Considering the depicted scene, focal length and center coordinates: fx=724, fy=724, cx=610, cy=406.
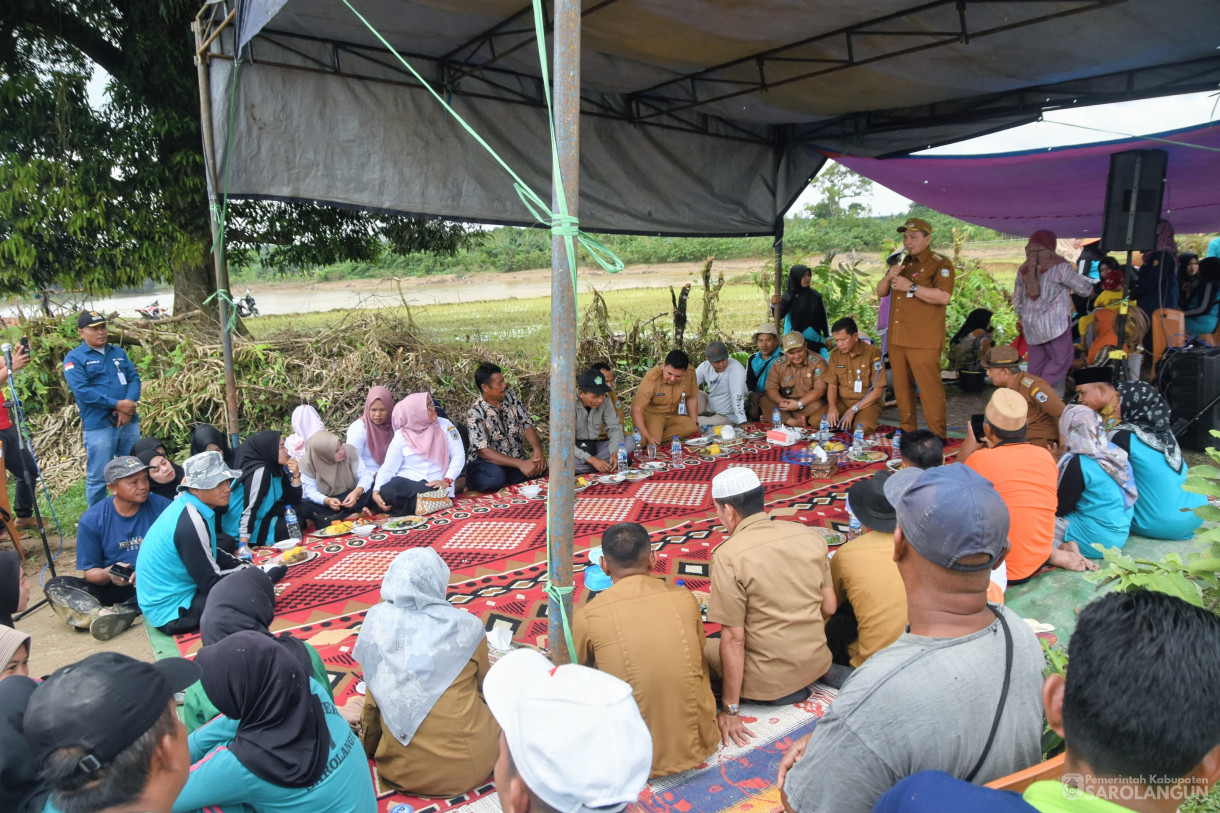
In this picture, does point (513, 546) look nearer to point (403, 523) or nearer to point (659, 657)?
point (403, 523)

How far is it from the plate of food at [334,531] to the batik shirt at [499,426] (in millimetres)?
1274

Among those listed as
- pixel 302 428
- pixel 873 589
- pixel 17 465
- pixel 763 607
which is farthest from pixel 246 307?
pixel 873 589

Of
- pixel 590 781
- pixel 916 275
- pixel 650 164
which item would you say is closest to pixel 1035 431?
pixel 916 275

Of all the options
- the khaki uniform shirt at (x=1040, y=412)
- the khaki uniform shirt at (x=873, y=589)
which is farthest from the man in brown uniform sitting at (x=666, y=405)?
the khaki uniform shirt at (x=873, y=589)

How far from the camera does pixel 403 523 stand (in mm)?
5223

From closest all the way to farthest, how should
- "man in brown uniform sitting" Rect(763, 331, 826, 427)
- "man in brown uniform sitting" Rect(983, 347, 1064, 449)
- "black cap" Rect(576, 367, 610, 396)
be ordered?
1. "man in brown uniform sitting" Rect(983, 347, 1064, 449)
2. "black cap" Rect(576, 367, 610, 396)
3. "man in brown uniform sitting" Rect(763, 331, 826, 427)

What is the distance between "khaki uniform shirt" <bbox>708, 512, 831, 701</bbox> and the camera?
269 cm

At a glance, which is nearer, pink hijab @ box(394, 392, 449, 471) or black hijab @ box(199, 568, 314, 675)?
black hijab @ box(199, 568, 314, 675)

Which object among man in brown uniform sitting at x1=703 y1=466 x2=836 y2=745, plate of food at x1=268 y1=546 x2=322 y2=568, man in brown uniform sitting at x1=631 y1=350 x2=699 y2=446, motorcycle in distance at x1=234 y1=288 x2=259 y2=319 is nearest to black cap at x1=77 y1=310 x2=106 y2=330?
motorcycle in distance at x1=234 y1=288 x2=259 y2=319

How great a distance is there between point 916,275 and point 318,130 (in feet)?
17.2

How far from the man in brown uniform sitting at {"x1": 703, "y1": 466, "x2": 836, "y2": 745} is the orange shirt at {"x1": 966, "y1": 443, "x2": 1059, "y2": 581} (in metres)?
1.45

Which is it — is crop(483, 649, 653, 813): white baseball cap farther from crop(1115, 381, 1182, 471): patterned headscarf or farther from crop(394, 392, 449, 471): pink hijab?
crop(394, 392, 449, 471): pink hijab

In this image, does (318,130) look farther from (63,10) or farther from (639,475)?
(63,10)

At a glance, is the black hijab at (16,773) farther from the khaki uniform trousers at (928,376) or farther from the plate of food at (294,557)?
the khaki uniform trousers at (928,376)
